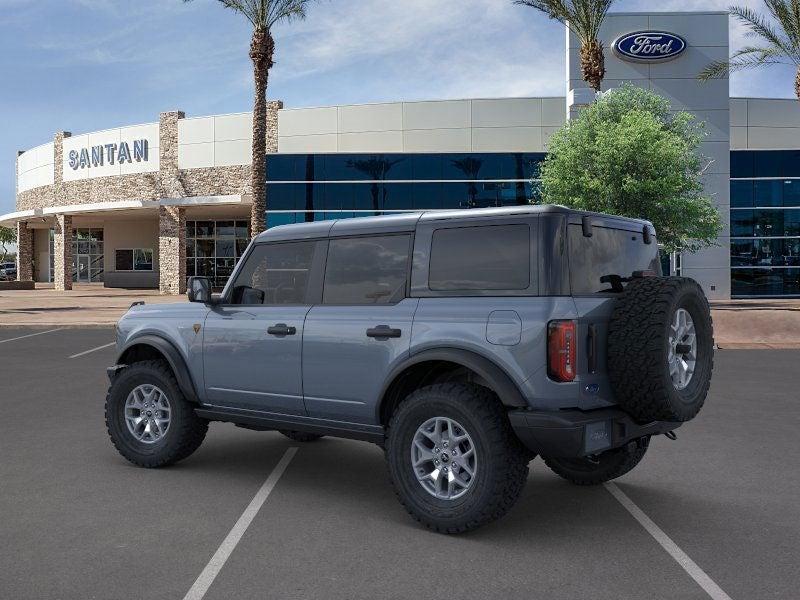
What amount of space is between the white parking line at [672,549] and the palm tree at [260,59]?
23.3 m

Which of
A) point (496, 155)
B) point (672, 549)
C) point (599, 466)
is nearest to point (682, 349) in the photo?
point (672, 549)

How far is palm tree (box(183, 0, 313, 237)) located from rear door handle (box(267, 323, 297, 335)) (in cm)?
2232

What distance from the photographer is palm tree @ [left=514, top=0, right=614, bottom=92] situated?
2977 cm

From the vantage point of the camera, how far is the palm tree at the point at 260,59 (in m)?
27.7

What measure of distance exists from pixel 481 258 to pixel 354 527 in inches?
74.2

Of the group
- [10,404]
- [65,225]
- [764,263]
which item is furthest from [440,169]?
[10,404]

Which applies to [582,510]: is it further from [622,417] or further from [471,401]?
[471,401]

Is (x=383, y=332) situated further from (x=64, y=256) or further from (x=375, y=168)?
(x=64, y=256)

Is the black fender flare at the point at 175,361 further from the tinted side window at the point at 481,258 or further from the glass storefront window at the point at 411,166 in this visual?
the glass storefront window at the point at 411,166

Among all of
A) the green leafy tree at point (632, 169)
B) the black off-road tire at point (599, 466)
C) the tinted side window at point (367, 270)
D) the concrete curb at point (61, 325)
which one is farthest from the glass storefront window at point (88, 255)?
the black off-road tire at point (599, 466)

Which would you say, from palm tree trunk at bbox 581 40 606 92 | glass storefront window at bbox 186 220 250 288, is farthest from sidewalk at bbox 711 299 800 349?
glass storefront window at bbox 186 220 250 288

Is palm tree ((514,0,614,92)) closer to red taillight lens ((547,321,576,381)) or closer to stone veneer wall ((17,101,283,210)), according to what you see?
stone veneer wall ((17,101,283,210))

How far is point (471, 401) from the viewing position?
15.7 ft

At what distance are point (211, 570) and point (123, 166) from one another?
4380 centimetres
